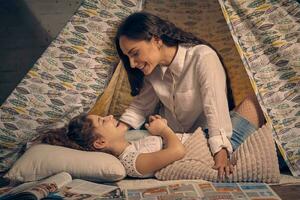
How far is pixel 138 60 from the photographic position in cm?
180

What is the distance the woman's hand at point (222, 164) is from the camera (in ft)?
5.09

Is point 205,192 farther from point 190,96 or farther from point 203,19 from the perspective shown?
point 203,19

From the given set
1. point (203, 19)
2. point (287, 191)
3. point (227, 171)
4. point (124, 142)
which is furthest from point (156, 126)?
point (203, 19)

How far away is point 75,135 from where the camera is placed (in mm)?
1731

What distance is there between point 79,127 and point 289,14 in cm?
107

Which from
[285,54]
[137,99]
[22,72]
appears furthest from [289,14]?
[22,72]

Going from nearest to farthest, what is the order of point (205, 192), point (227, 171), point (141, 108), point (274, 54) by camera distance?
1. point (205, 192)
2. point (227, 171)
3. point (274, 54)
4. point (141, 108)

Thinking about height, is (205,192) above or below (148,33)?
below

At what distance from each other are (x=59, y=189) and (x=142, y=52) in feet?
2.36

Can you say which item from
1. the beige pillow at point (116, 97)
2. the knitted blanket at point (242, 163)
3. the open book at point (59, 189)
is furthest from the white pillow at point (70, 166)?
the beige pillow at point (116, 97)

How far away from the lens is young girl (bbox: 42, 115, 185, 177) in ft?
5.25

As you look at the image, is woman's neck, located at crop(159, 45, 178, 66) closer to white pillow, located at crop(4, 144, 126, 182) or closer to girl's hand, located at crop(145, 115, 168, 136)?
girl's hand, located at crop(145, 115, 168, 136)

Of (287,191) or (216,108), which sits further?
(216,108)

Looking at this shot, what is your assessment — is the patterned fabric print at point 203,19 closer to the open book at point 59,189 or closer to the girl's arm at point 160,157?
the girl's arm at point 160,157
